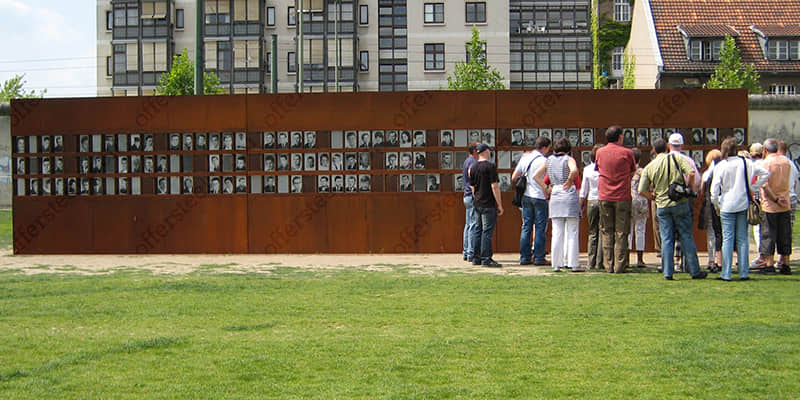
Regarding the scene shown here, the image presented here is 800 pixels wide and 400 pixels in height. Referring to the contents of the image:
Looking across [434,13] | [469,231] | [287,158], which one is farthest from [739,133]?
[434,13]

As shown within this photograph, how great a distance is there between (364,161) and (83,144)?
17.0ft

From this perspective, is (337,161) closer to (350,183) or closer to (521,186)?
(350,183)

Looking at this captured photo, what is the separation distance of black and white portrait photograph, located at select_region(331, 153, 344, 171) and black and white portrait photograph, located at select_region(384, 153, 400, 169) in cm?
77

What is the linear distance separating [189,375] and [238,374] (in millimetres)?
319

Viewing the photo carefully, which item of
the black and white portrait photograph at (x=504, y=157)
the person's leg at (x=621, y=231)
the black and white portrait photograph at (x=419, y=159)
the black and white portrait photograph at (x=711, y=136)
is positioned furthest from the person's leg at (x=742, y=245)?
the black and white portrait photograph at (x=419, y=159)

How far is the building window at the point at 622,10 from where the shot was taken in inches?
2827

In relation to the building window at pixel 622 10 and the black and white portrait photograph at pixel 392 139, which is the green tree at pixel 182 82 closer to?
the building window at pixel 622 10

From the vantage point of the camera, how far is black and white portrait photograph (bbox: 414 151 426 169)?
17.4 m

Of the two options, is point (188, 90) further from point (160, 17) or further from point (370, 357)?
point (370, 357)

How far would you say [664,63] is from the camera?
199 ft

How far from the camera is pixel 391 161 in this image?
688 inches

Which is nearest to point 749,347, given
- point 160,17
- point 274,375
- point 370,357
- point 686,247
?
point 370,357

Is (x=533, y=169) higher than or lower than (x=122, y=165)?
lower

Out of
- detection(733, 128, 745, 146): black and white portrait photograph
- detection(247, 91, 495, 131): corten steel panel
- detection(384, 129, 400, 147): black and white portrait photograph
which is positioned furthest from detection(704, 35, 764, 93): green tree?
detection(384, 129, 400, 147): black and white portrait photograph
